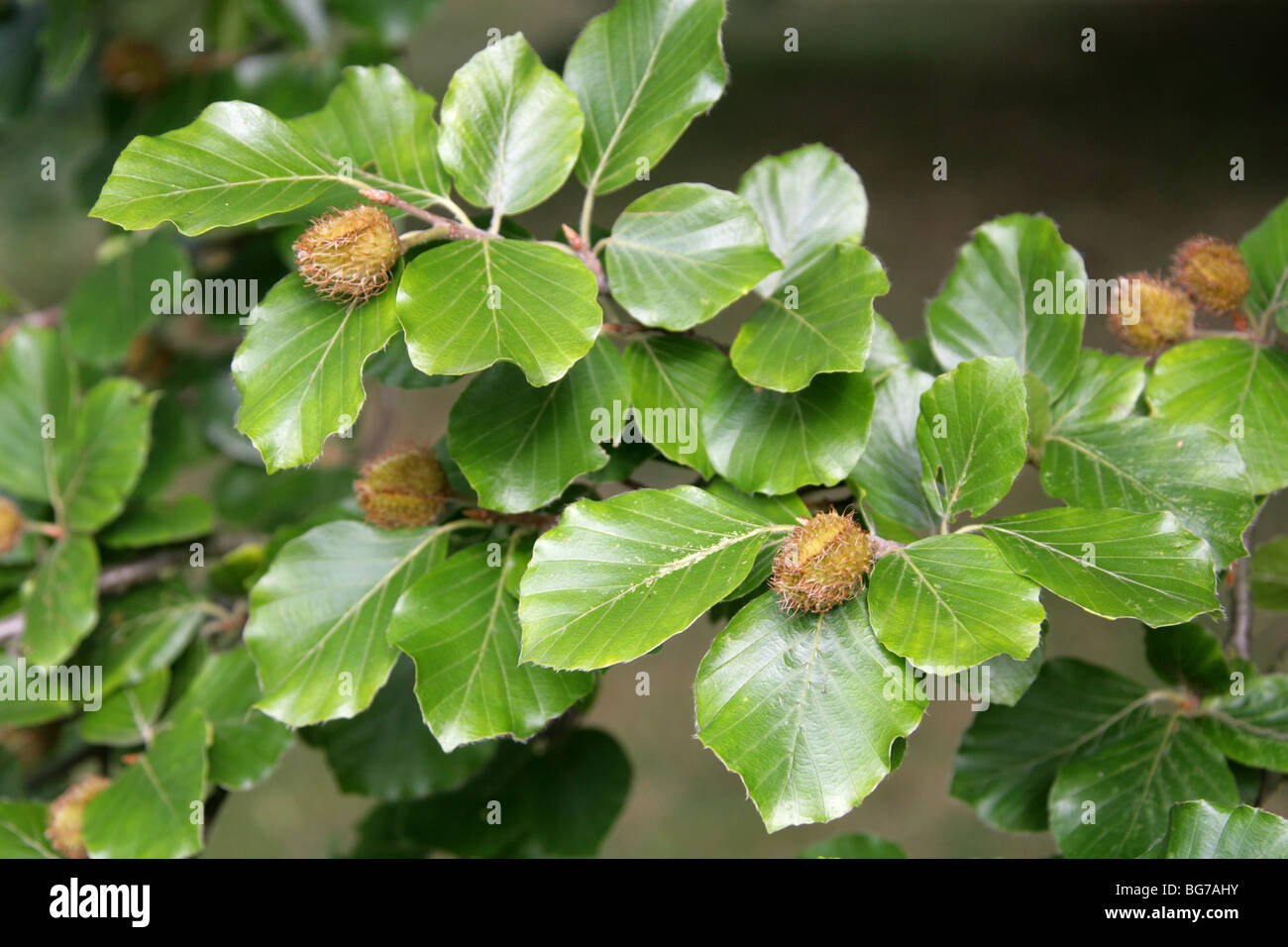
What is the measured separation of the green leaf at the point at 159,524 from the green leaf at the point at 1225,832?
69 centimetres

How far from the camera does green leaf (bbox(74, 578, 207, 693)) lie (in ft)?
2.47

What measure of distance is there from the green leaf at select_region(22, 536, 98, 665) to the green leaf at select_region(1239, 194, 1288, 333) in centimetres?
79

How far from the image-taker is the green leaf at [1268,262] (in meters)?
0.59

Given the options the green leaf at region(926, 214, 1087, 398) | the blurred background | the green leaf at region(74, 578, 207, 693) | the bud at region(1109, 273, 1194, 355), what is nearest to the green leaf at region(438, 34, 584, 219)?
the green leaf at region(926, 214, 1087, 398)

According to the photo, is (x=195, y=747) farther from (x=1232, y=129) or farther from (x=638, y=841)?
(x=1232, y=129)

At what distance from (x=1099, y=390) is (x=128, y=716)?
2.28 ft

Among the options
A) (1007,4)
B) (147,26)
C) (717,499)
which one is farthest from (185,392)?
(1007,4)

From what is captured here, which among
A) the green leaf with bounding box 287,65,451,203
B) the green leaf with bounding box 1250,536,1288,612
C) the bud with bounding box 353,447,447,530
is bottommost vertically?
the green leaf with bounding box 1250,536,1288,612

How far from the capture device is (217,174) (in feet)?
1.50

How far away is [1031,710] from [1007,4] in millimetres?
2261

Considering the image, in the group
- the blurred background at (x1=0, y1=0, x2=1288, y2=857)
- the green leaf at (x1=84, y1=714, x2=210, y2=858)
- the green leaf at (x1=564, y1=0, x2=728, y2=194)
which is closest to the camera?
the green leaf at (x1=564, y1=0, x2=728, y2=194)

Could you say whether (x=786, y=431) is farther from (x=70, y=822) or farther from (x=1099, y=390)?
(x=70, y=822)

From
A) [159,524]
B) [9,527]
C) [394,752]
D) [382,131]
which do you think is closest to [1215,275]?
[382,131]

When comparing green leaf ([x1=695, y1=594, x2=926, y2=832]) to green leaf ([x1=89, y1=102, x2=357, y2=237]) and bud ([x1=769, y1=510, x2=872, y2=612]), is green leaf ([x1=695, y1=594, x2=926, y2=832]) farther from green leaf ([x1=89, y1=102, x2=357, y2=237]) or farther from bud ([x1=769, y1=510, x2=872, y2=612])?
green leaf ([x1=89, y1=102, x2=357, y2=237])
